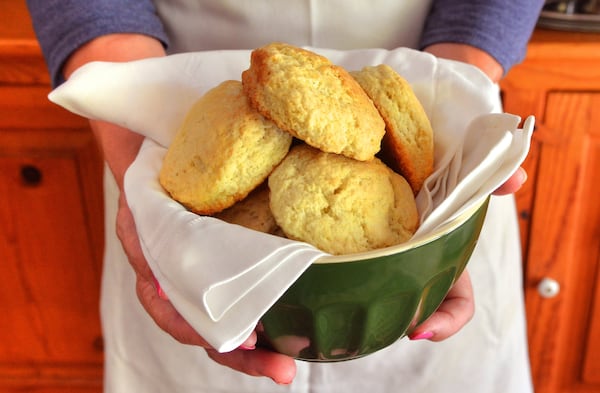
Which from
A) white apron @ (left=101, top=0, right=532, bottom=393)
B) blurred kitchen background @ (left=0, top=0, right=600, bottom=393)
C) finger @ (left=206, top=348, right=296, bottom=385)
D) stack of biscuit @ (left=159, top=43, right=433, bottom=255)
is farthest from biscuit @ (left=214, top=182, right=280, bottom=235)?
blurred kitchen background @ (left=0, top=0, right=600, bottom=393)

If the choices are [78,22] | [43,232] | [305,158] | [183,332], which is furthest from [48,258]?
[305,158]

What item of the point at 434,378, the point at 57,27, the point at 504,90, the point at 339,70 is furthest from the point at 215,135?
the point at 504,90

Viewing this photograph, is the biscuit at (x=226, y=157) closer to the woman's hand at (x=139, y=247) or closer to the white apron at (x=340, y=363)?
the woman's hand at (x=139, y=247)

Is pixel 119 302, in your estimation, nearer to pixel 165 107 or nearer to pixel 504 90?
pixel 165 107

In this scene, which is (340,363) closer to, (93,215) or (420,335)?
(420,335)

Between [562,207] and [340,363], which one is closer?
[340,363]

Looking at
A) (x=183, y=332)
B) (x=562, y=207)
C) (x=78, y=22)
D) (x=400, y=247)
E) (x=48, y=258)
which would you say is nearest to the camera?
(x=400, y=247)

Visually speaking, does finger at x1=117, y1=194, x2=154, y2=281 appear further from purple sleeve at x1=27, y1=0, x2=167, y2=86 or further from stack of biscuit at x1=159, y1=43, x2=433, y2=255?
purple sleeve at x1=27, y1=0, x2=167, y2=86

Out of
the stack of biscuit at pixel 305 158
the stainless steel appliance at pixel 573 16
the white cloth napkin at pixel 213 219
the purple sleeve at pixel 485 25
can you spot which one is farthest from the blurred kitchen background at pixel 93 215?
the stack of biscuit at pixel 305 158
